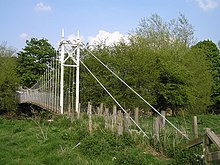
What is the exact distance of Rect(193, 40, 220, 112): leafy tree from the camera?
89.7 feet

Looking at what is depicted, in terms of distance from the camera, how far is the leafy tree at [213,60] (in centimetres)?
2733

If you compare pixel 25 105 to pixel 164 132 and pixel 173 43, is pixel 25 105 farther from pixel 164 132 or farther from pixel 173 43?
pixel 164 132

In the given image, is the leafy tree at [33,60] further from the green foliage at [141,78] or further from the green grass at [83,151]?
the green grass at [83,151]

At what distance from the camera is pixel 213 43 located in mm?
30297

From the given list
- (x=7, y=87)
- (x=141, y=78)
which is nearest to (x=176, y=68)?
(x=141, y=78)

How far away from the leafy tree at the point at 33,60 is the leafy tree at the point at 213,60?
13.9 m

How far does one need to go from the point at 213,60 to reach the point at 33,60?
16.5 metres

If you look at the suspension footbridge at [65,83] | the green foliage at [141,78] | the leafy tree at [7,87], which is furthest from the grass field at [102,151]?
the leafy tree at [7,87]

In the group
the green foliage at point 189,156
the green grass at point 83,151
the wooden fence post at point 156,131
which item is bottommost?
the green grass at point 83,151

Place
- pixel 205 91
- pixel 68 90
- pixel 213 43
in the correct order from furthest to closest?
pixel 213 43 < pixel 205 91 < pixel 68 90

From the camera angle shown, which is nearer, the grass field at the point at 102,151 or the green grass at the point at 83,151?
the grass field at the point at 102,151

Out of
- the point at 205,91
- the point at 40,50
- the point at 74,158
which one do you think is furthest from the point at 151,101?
the point at 40,50

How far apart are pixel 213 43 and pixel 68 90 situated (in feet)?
55.4

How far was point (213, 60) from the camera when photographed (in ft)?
94.9
